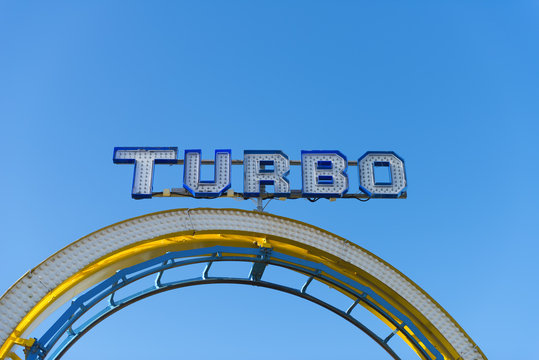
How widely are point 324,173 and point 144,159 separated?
15.7ft

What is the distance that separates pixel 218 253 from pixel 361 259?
3422 millimetres

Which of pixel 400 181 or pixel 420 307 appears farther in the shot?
pixel 400 181

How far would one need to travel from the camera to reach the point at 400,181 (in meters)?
18.0

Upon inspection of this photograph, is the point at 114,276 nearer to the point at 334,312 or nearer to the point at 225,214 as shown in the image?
the point at 225,214

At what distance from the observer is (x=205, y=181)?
17203 mm

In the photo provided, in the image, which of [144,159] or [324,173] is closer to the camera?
[144,159]

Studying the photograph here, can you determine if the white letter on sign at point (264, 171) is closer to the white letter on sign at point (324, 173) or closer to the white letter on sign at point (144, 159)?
the white letter on sign at point (324, 173)

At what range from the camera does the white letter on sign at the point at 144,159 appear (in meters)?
17.1

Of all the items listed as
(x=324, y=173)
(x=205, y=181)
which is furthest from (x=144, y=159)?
(x=324, y=173)

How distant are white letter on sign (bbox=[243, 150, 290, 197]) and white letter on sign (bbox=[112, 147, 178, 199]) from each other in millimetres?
1939

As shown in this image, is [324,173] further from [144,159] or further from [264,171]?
[144,159]

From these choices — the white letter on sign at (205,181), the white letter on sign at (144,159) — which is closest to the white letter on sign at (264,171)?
the white letter on sign at (205,181)

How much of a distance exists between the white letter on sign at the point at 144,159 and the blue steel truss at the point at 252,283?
2431 millimetres

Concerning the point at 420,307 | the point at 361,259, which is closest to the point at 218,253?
the point at 361,259
